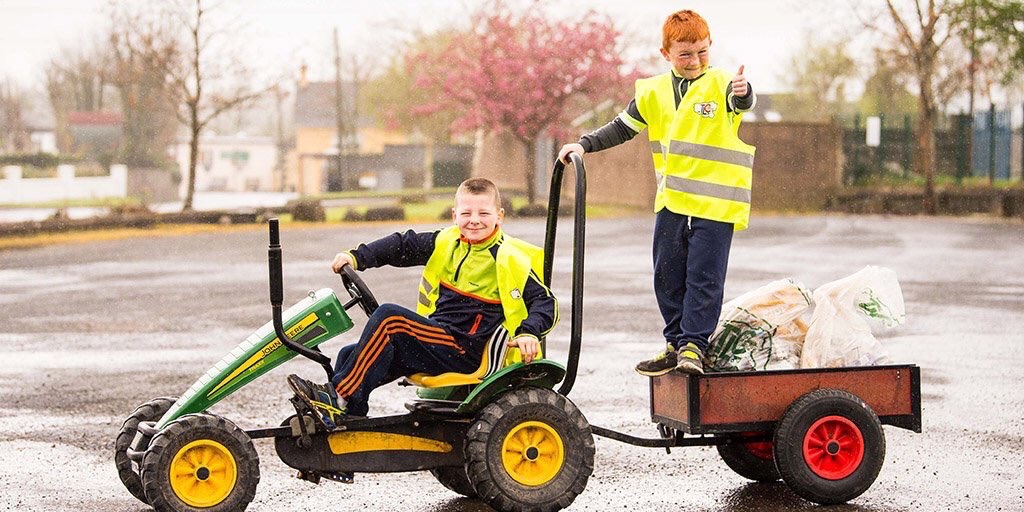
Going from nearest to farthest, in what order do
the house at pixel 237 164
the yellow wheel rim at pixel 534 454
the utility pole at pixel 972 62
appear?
the yellow wheel rim at pixel 534 454
the utility pole at pixel 972 62
the house at pixel 237 164

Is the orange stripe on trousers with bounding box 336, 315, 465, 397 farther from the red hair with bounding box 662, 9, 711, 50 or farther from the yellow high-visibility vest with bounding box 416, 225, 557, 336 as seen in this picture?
the red hair with bounding box 662, 9, 711, 50

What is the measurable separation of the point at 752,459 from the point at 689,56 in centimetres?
176

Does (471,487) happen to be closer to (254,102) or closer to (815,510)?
(815,510)

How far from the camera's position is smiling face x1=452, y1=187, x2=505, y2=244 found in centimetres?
552

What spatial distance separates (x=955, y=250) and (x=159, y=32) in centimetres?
2488

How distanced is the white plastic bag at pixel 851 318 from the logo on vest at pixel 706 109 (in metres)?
0.94

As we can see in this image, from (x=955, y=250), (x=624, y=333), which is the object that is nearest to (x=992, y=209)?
(x=955, y=250)

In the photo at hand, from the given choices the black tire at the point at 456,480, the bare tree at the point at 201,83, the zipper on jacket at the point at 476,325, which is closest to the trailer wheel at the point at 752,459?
the black tire at the point at 456,480

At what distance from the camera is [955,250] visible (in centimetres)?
2206

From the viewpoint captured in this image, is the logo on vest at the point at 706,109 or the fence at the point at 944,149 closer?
the logo on vest at the point at 706,109

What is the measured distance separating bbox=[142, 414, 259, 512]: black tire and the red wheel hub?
2203 millimetres

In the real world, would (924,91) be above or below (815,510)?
above

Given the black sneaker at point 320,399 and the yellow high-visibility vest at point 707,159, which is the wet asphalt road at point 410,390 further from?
the yellow high-visibility vest at point 707,159

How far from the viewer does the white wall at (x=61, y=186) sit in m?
37.4
